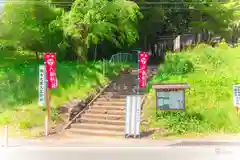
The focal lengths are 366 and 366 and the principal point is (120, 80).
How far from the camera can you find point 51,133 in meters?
16.0

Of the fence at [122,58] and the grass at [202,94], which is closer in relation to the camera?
the grass at [202,94]

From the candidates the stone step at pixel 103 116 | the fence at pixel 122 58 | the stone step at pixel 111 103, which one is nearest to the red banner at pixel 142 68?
the stone step at pixel 111 103

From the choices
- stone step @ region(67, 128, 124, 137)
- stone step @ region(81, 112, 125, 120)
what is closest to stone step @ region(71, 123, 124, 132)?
stone step @ region(67, 128, 124, 137)

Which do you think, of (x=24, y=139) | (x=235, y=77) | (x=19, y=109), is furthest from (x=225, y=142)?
(x=19, y=109)

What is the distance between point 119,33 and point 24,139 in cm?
966

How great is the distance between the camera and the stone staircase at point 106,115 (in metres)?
16.1

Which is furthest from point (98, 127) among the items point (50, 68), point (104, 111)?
point (50, 68)

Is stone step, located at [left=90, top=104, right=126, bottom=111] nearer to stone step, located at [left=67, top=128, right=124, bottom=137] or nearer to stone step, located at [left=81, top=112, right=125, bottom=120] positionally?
stone step, located at [left=81, top=112, right=125, bottom=120]

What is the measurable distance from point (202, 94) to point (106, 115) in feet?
→ 15.5

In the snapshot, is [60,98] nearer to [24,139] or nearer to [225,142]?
[24,139]

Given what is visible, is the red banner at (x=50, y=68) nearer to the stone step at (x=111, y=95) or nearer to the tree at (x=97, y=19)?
the stone step at (x=111, y=95)

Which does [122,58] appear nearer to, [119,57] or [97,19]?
[119,57]

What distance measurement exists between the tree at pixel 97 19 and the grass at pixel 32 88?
1857 mm

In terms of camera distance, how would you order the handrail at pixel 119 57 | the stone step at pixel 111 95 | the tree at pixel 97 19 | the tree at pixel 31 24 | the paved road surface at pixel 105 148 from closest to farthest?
the paved road surface at pixel 105 148 → the stone step at pixel 111 95 → the tree at pixel 97 19 → the tree at pixel 31 24 → the handrail at pixel 119 57
